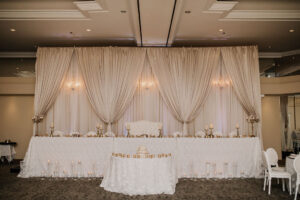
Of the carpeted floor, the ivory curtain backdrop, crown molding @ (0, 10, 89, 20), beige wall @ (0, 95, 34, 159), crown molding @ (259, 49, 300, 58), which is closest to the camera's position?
the carpeted floor

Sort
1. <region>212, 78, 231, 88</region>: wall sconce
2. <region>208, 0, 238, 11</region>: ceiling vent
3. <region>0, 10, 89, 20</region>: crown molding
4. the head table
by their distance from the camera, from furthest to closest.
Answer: <region>212, 78, 231, 88</region>: wall sconce, the head table, <region>0, 10, 89, 20</region>: crown molding, <region>208, 0, 238, 11</region>: ceiling vent

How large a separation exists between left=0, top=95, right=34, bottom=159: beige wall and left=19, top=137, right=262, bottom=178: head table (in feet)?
11.9

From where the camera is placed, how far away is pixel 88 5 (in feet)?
19.5

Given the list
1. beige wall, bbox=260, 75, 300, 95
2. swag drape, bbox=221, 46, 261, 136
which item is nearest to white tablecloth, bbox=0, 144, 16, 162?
swag drape, bbox=221, 46, 261, 136

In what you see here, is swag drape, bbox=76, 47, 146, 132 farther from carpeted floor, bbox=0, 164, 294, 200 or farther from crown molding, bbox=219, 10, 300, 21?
crown molding, bbox=219, 10, 300, 21

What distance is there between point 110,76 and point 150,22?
2.28m

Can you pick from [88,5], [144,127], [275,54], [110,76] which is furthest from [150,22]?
[275,54]

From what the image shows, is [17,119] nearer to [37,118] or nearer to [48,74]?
[37,118]

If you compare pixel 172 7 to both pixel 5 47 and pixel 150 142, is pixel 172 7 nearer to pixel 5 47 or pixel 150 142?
pixel 150 142

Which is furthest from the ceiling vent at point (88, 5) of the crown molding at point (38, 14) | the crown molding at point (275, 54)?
the crown molding at point (275, 54)

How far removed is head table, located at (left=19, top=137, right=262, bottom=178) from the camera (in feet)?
21.6

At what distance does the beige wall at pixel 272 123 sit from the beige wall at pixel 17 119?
8.66m

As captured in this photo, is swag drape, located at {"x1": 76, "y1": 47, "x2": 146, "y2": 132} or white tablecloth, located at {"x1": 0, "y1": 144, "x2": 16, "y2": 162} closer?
swag drape, located at {"x1": 76, "y1": 47, "x2": 146, "y2": 132}

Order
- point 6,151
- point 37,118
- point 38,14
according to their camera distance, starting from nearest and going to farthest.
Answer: point 38,14, point 37,118, point 6,151
